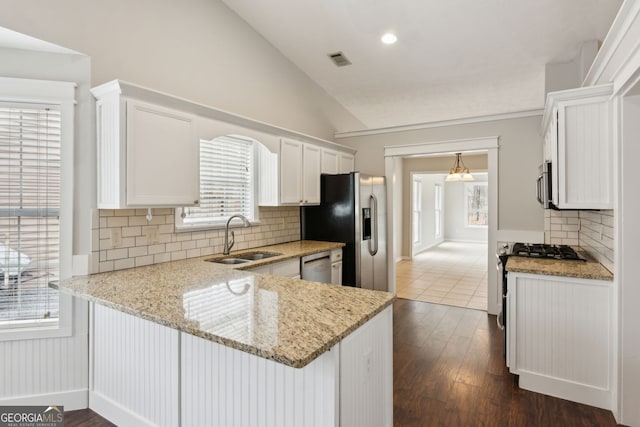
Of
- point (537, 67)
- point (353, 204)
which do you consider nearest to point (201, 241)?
point (353, 204)

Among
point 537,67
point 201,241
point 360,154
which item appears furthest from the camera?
A: point 360,154

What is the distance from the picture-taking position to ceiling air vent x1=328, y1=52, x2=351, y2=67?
12.9 ft

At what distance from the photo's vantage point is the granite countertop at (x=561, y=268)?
87.7 inches

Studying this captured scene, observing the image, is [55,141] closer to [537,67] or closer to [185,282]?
[185,282]

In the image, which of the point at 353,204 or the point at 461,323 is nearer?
the point at 461,323

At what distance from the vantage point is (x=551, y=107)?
102 inches

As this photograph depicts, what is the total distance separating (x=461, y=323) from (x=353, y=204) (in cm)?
182

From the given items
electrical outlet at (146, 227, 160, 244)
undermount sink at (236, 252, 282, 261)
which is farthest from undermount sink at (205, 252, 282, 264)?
electrical outlet at (146, 227, 160, 244)

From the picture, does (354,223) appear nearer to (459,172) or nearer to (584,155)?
(584,155)

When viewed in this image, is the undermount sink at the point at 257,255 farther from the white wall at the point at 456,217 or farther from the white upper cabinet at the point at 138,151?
the white wall at the point at 456,217

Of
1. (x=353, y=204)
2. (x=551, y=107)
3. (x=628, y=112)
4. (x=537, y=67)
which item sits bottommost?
(x=353, y=204)

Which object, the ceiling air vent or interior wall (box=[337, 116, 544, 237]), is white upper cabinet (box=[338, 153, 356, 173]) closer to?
the ceiling air vent

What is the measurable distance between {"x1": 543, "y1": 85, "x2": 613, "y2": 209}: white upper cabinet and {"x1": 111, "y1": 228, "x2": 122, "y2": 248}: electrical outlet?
3.18 m

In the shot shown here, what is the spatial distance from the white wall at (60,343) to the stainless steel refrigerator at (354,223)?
258cm
